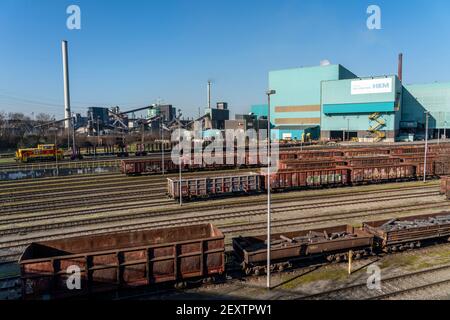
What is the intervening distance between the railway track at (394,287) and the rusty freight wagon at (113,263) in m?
4.38

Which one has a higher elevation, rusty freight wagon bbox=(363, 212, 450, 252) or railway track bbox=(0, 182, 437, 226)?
rusty freight wagon bbox=(363, 212, 450, 252)

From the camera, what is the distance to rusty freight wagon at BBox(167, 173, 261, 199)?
29859mm

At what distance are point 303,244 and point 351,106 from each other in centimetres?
8749

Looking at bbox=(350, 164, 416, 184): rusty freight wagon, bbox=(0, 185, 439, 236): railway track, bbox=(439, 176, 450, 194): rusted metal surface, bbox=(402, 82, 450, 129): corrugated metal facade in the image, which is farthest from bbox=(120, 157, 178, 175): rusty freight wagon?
bbox=(402, 82, 450, 129): corrugated metal facade

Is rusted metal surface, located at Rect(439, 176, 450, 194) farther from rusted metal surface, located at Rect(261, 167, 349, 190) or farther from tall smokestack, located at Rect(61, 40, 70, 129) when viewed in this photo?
tall smokestack, located at Rect(61, 40, 70, 129)

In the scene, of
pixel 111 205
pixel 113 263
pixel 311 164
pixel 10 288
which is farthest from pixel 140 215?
pixel 311 164

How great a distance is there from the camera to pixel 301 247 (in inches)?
586

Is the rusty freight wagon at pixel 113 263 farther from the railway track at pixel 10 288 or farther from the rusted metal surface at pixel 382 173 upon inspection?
the rusted metal surface at pixel 382 173

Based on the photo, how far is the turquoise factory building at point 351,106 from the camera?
297ft

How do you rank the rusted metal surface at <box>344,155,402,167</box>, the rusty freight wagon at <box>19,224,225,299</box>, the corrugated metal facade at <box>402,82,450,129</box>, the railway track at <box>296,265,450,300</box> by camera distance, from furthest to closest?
the corrugated metal facade at <box>402,82,450,129</box> < the rusted metal surface at <box>344,155,402,167</box> < the railway track at <box>296,265,450,300</box> < the rusty freight wagon at <box>19,224,225,299</box>

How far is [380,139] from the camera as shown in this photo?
3634 inches

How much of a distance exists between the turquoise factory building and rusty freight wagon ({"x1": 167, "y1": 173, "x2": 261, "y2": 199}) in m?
62.6

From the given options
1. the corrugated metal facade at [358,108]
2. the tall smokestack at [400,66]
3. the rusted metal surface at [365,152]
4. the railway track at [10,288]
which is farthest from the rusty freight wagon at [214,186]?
the tall smokestack at [400,66]
